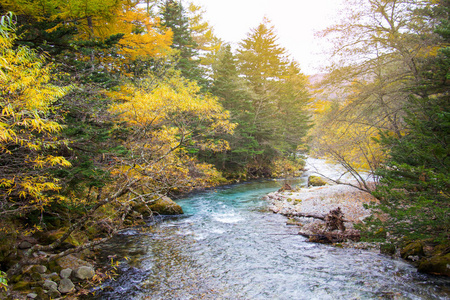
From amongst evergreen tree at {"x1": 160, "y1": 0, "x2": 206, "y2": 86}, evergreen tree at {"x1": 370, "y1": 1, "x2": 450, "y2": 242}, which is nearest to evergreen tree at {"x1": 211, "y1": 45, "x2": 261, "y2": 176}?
evergreen tree at {"x1": 160, "y1": 0, "x2": 206, "y2": 86}

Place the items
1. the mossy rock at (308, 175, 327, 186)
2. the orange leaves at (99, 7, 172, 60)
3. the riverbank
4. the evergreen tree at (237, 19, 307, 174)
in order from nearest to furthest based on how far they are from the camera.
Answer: the riverbank → the orange leaves at (99, 7, 172, 60) → the mossy rock at (308, 175, 327, 186) → the evergreen tree at (237, 19, 307, 174)

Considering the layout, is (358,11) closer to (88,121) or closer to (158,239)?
(88,121)

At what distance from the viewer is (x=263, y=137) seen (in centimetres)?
2598

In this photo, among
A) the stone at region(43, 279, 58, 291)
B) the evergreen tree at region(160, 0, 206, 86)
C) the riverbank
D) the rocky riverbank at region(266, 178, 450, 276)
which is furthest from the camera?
the evergreen tree at region(160, 0, 206, 86)

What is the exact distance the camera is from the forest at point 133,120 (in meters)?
4.39

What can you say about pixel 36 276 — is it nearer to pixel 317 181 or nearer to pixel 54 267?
pixel 54 267

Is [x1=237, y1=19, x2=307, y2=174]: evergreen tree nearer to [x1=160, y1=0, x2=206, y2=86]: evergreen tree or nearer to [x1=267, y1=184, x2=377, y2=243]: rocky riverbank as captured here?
[x1=160, y1=0, x2=206, y2=86]: evergreen tree

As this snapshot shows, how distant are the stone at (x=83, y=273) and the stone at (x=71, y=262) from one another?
21cm

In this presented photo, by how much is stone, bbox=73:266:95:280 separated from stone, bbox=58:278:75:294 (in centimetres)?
26

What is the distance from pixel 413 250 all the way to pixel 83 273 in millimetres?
8347

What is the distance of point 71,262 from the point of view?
5.53 meters

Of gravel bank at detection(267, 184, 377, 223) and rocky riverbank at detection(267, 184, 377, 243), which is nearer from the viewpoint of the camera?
rocky riverbank at detection(267, 184, 377, 243)

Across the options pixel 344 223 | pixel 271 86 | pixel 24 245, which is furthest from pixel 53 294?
pixel 271 86

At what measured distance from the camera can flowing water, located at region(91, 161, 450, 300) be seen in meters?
4.92
